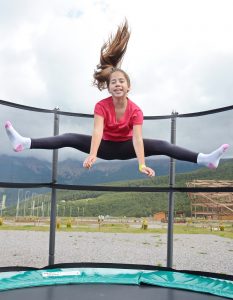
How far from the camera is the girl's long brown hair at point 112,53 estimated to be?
2818 mm

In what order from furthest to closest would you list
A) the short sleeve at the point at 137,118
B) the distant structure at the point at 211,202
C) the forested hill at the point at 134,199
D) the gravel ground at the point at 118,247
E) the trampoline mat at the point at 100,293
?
→ the gravel ground at the point at 118,247, the distant structure at the point at 211,202, the forested hill at the point at 134,199, the short sleeve at the point at 137,118, the trampoline mat at the point at 100,293

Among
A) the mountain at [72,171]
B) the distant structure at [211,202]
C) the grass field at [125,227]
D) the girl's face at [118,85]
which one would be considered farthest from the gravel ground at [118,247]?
the girl's face at [118,85]

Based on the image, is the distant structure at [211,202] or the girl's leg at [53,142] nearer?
the girl's leg at [53,142]

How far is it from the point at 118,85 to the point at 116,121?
0.84ft

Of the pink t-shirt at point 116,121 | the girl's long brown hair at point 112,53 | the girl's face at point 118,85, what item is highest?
the girl's long brown hair at point 112,53

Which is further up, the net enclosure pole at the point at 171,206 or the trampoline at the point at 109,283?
the net enclosure pole at the point at 171,206

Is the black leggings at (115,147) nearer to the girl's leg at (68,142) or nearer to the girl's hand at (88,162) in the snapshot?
the girl's leg at (68,142)

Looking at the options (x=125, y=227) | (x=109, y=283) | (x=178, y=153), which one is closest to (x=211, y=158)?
(x=178, y=153)

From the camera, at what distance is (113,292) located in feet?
7.77

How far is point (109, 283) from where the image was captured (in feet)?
8.54

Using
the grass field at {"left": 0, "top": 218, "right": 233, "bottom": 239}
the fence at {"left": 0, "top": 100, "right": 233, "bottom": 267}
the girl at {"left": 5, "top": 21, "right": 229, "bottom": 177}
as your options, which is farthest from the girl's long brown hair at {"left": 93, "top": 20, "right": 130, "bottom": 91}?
the grass field at {"left": 0, "top": 218, "right": 233, "bottom": 239}

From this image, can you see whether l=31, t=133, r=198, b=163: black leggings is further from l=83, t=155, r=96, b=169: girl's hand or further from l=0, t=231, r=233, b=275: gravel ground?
l=0, t=231, r=233, b=275: gravel ground

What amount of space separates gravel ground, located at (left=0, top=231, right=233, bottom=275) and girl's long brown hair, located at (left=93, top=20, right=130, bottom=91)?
3652 millimetres

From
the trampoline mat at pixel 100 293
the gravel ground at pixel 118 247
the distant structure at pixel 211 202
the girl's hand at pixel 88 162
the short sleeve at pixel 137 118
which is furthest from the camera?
the gravel ground at pixel 118 247
